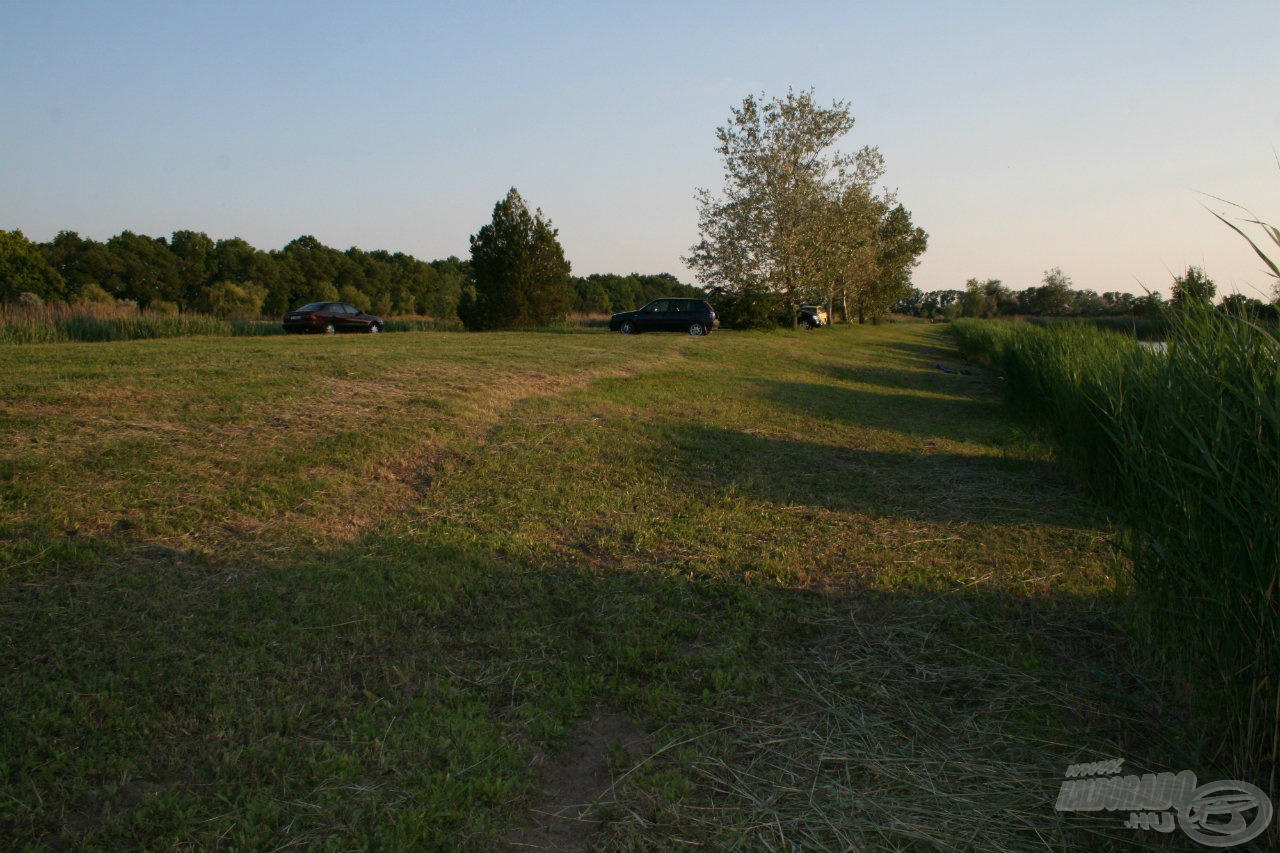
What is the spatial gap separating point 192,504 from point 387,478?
1541mm

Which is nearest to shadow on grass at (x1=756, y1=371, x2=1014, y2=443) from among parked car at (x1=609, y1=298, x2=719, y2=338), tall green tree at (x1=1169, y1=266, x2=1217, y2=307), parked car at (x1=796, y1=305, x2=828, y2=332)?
tall green tree at (x1=1169, y1=266, x2=1217, y2=307)

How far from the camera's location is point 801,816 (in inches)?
94.8

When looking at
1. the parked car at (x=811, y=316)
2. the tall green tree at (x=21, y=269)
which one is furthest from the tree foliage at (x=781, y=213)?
the tall green tree at (x=21, y=269)

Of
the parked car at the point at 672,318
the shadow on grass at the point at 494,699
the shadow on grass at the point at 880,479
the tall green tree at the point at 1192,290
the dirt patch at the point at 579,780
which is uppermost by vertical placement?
the parked car at the point at 672,318

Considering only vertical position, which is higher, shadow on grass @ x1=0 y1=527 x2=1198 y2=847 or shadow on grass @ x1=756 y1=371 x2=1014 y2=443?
shadow on grass @ x1=756 y1=371 x2=1014 y2=443

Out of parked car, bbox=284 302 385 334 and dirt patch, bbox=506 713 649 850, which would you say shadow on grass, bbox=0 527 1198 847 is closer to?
dirt patch, bbox=506 713 649 850

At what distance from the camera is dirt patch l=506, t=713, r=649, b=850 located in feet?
7.64

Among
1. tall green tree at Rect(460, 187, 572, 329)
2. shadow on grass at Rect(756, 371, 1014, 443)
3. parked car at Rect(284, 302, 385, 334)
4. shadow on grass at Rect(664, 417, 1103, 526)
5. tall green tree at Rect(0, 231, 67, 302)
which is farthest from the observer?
tall green tree at Rect(0, 231, 67, 302)

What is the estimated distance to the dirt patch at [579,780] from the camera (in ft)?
7.64

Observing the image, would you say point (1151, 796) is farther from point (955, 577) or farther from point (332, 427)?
point (332, 427)

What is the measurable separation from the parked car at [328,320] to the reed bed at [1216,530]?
89.9ft

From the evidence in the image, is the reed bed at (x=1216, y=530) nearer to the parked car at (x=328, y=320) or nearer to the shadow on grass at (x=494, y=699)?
the shadow on grass at (x=494, y=699)

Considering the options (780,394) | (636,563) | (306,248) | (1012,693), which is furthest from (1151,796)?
(306,248)

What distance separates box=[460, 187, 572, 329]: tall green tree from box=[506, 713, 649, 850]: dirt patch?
31239 mm
